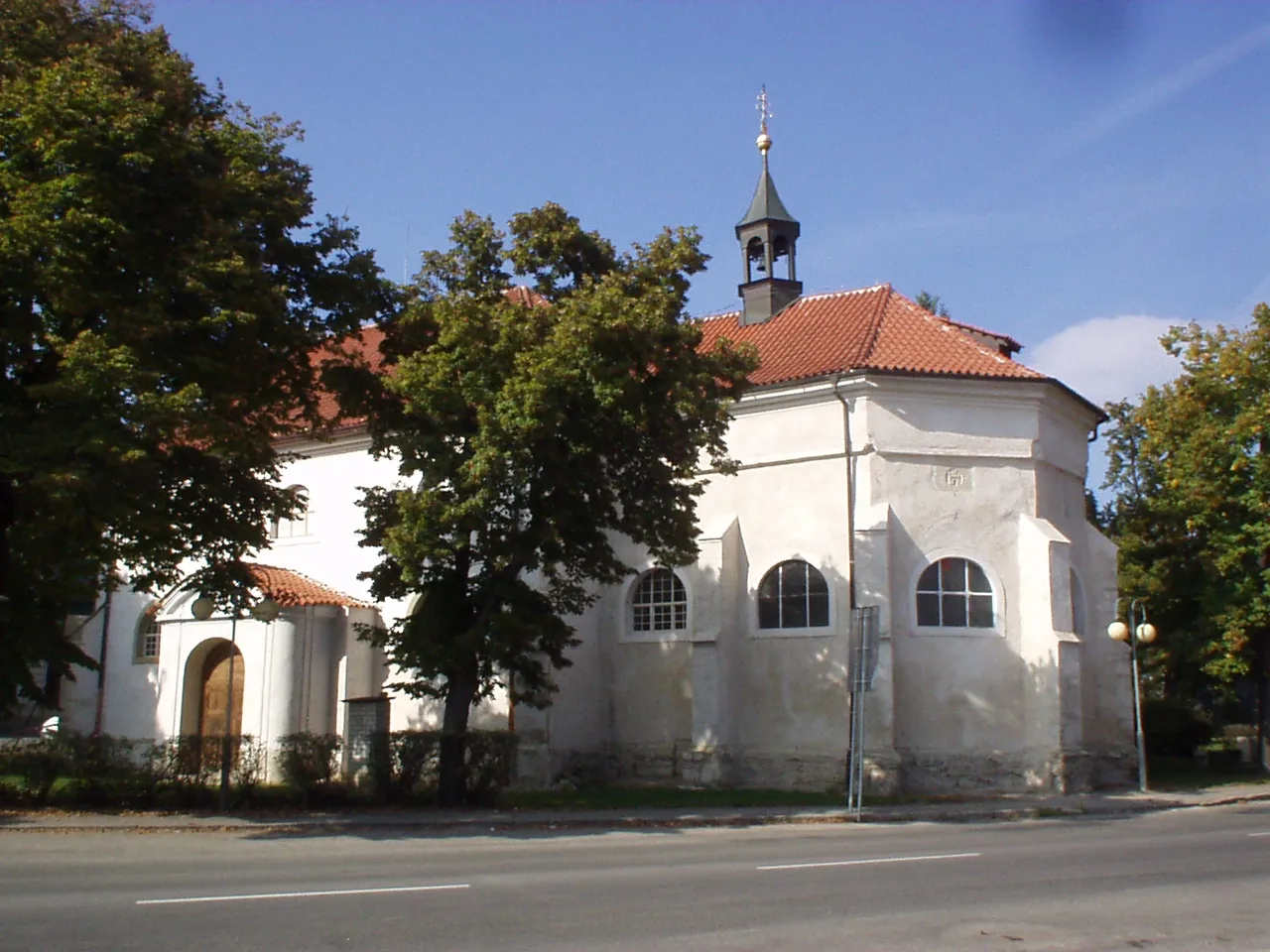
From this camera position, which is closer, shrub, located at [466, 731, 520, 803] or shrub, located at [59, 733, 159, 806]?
shrub, located at [59, 733, 159, 806]

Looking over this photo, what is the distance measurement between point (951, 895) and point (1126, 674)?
1821 cm

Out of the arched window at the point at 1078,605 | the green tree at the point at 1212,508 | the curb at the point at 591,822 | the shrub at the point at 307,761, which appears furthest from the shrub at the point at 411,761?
the green tree at the point at 1212,508

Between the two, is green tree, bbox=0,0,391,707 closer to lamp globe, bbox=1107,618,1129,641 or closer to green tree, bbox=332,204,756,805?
green tree, bbox=332,204,756,805

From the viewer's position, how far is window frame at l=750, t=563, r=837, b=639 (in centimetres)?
2556

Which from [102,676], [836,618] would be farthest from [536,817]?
[102,676]

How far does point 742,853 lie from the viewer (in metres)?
14.8

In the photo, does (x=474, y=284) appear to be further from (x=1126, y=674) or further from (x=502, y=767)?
(x=1126, y=674)

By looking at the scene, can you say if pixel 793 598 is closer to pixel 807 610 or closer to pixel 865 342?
pixel 807 610

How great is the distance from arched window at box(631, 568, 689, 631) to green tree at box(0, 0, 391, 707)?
996cm

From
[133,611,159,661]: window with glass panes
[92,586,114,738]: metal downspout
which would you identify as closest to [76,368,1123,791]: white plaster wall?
[133,611,159,661]: window with glass panes

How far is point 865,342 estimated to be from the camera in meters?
26.4

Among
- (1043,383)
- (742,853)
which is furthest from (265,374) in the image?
(1043,383)

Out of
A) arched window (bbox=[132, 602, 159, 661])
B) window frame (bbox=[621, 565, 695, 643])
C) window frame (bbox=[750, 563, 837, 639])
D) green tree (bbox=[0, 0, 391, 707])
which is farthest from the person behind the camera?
arched window (bbox=[132, 602, 159, 661])

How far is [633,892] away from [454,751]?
10.3 metres
